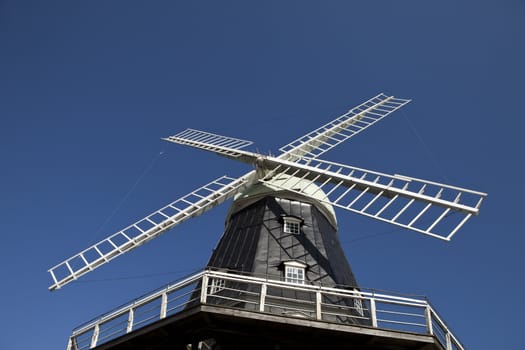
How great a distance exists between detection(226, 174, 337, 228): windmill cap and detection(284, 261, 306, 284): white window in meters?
3.73

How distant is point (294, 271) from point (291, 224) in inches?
97.8

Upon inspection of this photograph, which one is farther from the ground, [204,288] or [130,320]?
[204,288]

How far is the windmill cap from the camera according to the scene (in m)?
19.5

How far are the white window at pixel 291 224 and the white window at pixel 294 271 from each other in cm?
194

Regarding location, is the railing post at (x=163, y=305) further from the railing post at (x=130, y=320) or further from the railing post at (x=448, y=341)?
the railing post at (x=448, y=341)

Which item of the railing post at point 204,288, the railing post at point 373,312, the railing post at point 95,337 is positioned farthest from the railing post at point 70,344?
the railing post at point 373,312

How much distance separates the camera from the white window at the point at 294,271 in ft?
51.4

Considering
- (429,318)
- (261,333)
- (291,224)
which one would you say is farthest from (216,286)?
(291,224)

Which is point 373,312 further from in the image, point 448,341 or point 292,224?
point 292,224

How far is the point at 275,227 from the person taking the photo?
17.9m

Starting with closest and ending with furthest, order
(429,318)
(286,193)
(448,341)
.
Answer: (429,318), (448,341), (286,193)

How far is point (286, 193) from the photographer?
63.9ft

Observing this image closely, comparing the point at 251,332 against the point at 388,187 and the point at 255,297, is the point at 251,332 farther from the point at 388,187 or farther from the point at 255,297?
the point at 388,187

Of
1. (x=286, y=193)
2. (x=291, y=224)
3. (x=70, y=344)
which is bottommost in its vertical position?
(x=70, y=344)
